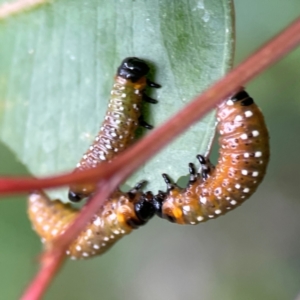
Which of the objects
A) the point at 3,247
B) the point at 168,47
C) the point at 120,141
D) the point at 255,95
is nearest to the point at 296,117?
the point at 255,95

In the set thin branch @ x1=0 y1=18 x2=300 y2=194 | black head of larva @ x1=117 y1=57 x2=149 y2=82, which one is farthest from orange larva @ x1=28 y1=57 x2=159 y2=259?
thin branch @ x1=0 y1=18 x2=300 y2=194

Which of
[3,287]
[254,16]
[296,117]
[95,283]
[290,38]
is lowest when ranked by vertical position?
[3,287]

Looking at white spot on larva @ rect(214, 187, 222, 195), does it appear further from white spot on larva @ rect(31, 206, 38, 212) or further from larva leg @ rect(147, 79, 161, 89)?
white spot on larva @ rect(31, 206, 38, 212)

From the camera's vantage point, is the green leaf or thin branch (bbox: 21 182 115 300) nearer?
thin branch (bbox: 21 182 115 300)

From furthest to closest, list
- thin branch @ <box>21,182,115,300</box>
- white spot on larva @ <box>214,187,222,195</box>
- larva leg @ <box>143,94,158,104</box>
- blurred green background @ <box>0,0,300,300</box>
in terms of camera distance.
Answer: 1. blurred green background @ <box>0,0,300,300</box>
2. white spot on larva @ <box>214,187,222,195</box>
3. larva leg @ <box>143,94,158,104</box>
4. thin branch @ <box>21,182,115,300</box>

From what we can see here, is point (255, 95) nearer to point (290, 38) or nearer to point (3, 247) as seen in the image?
point (3, 247)

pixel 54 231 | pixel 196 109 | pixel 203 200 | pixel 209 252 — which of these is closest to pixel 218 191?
pixel 203 200

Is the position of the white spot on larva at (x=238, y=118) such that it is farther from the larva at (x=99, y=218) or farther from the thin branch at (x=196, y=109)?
the thin branch at (x=196, y=109)
